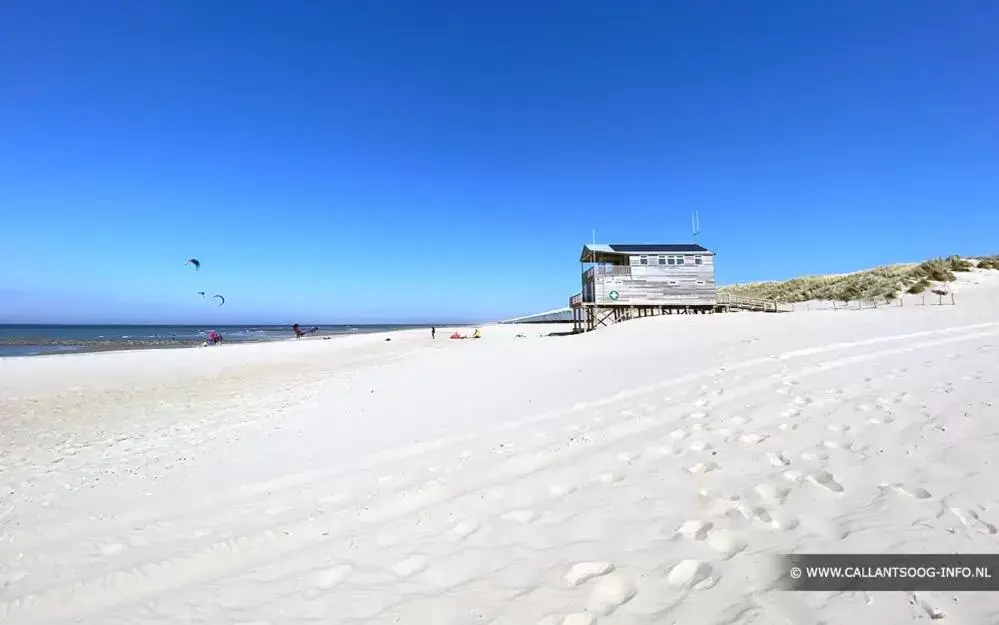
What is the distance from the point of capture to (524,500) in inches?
174

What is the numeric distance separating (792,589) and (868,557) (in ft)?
2.05

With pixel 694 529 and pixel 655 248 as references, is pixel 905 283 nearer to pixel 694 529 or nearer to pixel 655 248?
pixel 655 248

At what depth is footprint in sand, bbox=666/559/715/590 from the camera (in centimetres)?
284

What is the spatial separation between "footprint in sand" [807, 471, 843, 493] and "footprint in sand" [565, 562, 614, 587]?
2122 mm

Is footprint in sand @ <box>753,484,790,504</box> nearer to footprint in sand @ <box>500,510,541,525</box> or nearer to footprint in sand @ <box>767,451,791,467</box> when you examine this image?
footprint in sand @ <box>767,451,791,467</box>

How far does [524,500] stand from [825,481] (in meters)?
2.63

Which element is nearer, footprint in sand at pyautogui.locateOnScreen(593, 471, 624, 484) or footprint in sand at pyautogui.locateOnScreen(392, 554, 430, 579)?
footprint in sand at pyautogui.locateOnScreen(392, 554, 430, 579)

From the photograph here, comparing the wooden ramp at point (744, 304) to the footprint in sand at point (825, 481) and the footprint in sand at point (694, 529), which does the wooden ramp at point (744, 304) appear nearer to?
the footprint in sand at point (825, 481)

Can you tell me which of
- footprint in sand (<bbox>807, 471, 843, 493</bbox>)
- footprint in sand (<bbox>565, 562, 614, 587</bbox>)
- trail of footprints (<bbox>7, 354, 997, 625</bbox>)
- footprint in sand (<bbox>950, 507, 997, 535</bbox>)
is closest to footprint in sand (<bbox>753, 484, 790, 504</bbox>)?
trail of footprints (<bbox>7, 354, 997, 625</bbox>)

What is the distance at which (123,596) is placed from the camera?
346cm

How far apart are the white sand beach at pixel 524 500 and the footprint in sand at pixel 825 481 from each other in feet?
0.08

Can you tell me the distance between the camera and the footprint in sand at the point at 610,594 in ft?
9.04

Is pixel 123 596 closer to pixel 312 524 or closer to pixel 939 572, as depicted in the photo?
pixel 312 524

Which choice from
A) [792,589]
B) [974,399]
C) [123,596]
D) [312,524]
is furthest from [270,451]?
[974,399]
